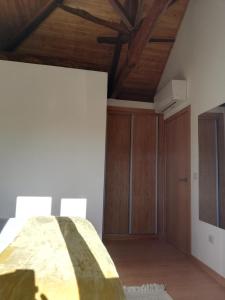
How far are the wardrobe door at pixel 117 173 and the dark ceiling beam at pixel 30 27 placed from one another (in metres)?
1.84

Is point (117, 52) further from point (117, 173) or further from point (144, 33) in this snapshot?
point (117, 173)

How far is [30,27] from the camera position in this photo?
3797 millimetres

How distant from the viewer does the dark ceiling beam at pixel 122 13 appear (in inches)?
121

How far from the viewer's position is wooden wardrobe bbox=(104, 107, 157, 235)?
447cm

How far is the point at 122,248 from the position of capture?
381 centimetres

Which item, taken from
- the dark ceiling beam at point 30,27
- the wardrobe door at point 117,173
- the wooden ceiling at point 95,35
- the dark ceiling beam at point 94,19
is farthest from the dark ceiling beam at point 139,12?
the wardrobe door at point 117,173

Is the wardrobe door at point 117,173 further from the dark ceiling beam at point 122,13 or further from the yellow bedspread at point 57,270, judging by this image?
the yellow bedspread at point 57,270

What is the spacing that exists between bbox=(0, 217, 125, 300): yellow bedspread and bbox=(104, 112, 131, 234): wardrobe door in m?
2.97

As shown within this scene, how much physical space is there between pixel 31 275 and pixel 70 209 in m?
2.48

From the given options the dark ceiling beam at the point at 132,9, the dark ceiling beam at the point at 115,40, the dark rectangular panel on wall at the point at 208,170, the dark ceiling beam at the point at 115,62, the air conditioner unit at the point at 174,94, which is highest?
the dark ceiling beam at the point at 132,9

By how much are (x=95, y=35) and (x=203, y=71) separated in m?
1.81

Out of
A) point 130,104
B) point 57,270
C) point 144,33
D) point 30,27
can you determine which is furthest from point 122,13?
point 57,270

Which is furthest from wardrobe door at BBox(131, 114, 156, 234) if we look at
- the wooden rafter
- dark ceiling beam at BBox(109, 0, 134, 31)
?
dark ceiling beam at BBox(109, 0, 134, 31)

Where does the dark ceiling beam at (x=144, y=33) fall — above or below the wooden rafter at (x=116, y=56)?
below
